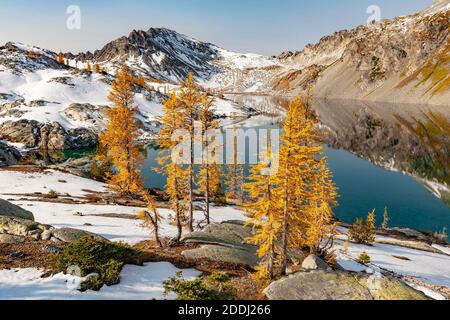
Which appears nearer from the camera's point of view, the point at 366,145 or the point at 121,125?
the point at 121,125

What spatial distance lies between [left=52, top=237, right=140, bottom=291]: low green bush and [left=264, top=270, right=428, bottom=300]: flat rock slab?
25.9ft

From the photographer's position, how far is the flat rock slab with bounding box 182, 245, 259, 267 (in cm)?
2203

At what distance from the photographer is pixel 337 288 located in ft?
55.1

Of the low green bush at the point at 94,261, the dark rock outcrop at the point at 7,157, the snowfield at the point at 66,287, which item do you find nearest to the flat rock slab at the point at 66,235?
the low green bush at the point at 94,261

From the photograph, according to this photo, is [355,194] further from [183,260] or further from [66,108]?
[66,108]

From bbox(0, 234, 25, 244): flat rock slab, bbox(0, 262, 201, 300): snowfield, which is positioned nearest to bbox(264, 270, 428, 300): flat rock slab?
bbox(0, 262, 201, 300): snowfield

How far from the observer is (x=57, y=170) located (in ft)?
197

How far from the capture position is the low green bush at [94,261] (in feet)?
54.0

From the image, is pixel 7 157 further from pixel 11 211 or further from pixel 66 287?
pixel 66 287

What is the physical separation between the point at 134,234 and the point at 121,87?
21897mm

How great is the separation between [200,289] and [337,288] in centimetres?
692

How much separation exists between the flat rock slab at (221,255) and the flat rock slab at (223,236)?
1942mm

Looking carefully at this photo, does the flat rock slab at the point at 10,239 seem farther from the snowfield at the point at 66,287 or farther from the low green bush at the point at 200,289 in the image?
the low green bush at the point at 200,289
